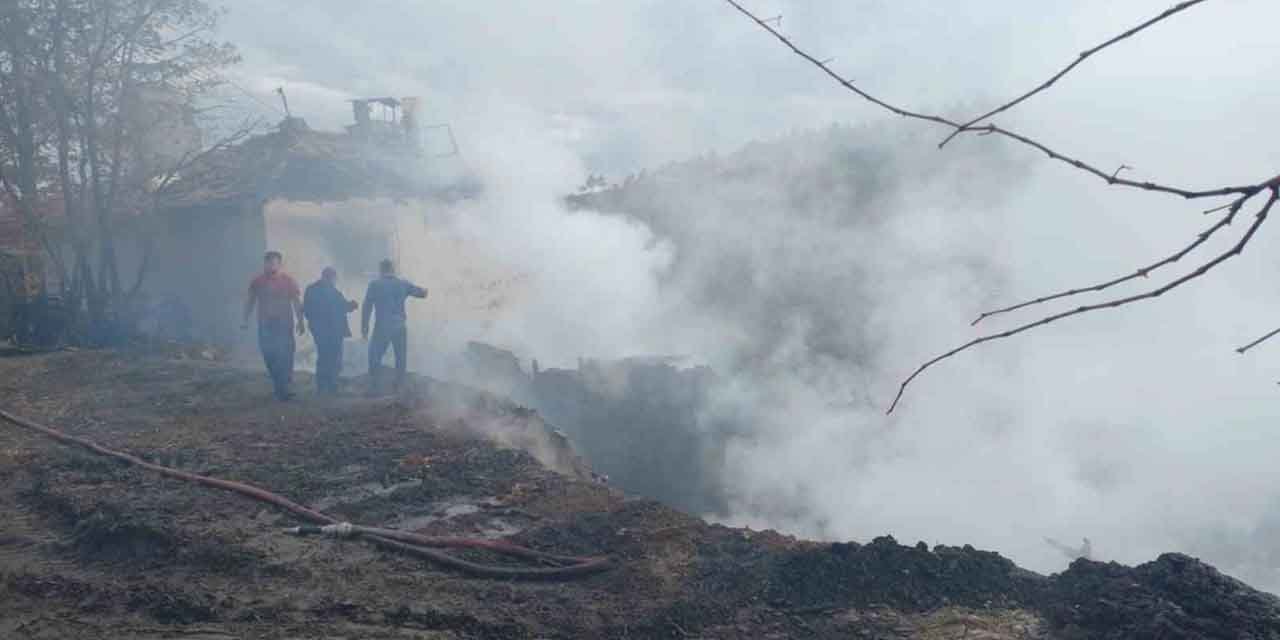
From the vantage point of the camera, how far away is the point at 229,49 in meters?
16.7

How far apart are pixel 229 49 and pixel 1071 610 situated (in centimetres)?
1609

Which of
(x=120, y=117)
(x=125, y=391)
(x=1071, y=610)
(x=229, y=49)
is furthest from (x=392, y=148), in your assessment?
(x=1071, y=610)

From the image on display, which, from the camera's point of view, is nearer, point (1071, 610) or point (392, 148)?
point (1071, 610)

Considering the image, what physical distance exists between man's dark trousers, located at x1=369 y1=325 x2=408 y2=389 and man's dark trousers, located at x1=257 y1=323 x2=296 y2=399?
96 centimetres

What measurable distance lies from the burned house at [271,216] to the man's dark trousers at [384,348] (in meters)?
6.72

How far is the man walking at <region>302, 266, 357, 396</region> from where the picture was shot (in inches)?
427

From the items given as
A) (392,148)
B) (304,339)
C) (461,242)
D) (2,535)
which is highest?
(392,148)

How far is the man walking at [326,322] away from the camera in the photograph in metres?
10.8

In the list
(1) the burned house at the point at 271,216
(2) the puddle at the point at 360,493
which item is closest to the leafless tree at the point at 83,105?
(1) the burned house at the point at 271,216

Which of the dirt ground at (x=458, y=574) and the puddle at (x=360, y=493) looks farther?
the puddle at (x=360, y=493)

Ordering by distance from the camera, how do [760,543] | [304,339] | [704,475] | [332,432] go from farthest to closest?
[304,339] → [704,475] → [332,432] → [760,543]

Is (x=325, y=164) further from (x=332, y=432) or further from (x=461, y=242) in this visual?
(x=332, y=432)

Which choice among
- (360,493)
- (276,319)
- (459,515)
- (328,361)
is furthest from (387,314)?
(459,515)

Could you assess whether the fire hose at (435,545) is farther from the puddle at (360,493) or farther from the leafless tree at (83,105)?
the leafless tree at (83,105)
